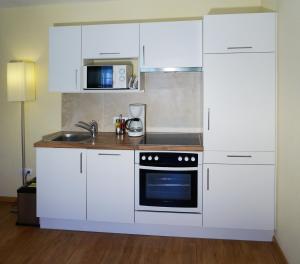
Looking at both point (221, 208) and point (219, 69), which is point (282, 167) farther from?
point (219, 69)

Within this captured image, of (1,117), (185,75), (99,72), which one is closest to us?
(99,72)

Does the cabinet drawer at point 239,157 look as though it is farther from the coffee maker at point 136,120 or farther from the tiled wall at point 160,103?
the coffee maker at point 136,120

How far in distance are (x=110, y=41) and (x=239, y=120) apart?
1.51 m

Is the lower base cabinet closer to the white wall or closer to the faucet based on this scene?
the faucet

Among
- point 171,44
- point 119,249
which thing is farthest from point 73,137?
point 171,44

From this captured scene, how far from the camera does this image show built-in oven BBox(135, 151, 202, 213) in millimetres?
3002

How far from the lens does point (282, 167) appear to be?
2.74m

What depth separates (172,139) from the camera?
3264 millimetres

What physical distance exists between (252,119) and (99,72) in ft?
5.21

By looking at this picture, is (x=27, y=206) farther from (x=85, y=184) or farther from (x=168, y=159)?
(x=168, y=159)

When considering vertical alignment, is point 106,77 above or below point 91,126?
above

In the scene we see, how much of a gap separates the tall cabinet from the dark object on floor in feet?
5.73

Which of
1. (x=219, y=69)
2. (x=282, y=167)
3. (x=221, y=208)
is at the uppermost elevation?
(x=219, y=69)

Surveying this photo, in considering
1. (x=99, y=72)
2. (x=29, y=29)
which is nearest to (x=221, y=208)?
(x=99, y=72)
